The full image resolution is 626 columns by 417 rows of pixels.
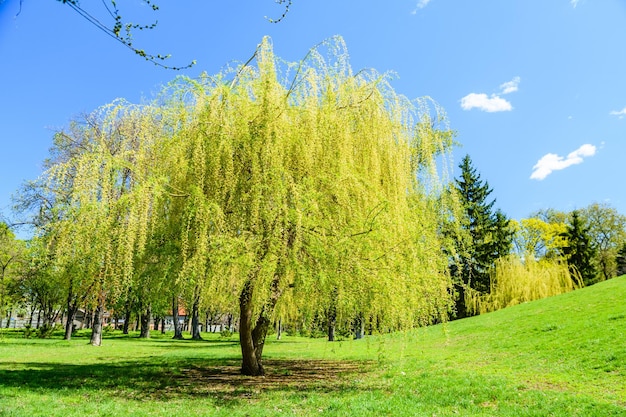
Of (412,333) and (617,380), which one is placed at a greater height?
(412,333)

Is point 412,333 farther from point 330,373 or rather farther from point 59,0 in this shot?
point 59,0

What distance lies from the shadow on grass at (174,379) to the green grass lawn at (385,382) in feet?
0.07

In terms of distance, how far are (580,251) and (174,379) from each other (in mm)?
33096

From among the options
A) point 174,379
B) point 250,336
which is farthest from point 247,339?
point 174,379

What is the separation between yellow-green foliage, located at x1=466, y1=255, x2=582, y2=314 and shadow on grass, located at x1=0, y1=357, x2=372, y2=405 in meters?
14.1

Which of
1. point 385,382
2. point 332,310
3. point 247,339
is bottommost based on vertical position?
point 385,382

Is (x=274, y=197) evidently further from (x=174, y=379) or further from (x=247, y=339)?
(x=174, y=379)

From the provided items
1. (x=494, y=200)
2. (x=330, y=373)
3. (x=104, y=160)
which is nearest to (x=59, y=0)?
(x=104, y=160)

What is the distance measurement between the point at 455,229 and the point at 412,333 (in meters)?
2.73

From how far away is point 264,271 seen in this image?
615 centimetres

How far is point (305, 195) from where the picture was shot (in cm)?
634

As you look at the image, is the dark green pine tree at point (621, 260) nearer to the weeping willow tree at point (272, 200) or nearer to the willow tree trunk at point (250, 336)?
the weeping willow tree at point (272, 200)

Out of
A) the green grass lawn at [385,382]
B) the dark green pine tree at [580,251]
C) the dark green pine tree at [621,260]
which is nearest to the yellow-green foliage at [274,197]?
the green grass lawn at [385,382]

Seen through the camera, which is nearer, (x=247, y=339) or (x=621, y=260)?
(x=247, y=339)
